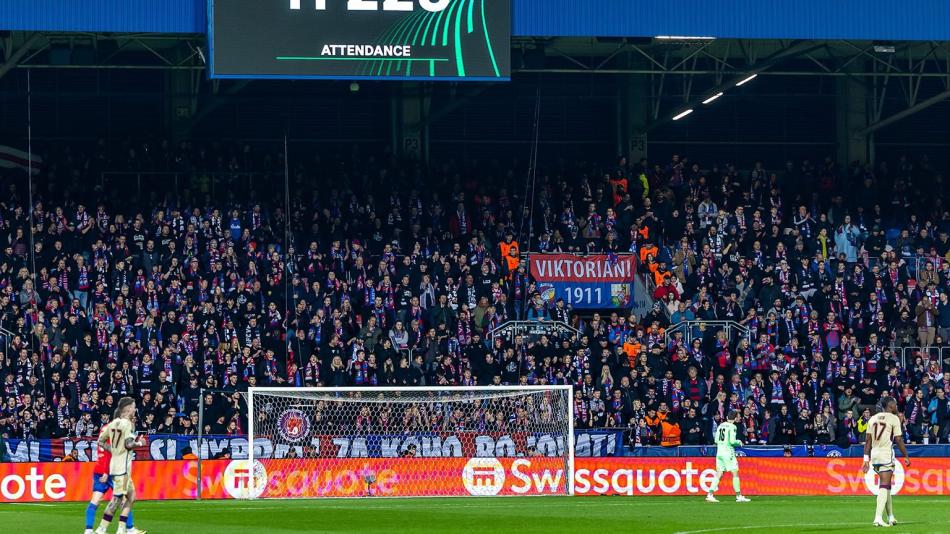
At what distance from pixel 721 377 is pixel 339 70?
38.6 feet

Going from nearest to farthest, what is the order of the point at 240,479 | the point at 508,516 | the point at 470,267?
the point at 508,516 < the point at 240,479 < the point at 470,267

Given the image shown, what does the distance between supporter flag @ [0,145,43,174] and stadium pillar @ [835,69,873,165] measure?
2540 cm

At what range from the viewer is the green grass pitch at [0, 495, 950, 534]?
78.9ft

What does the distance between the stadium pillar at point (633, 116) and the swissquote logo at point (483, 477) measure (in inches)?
786

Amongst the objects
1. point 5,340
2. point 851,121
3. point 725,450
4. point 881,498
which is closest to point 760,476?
point 725,450

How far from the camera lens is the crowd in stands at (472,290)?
128 ft

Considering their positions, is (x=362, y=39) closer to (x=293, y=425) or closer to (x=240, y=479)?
(x=293, y=425)

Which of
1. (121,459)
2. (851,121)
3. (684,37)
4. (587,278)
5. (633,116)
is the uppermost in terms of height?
(684,37)

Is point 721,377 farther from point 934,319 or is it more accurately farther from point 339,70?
point 339,70

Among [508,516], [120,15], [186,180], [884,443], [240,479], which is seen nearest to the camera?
[884,443]

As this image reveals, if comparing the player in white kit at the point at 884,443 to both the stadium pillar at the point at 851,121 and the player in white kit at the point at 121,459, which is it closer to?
the player in white kit at the point at 121,459

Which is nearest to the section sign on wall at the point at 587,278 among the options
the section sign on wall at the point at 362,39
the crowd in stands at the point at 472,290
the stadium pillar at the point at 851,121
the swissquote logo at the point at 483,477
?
the crowd in stands at the point at 472,290

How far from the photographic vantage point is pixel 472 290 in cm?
4362

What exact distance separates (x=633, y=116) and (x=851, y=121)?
287 inches
